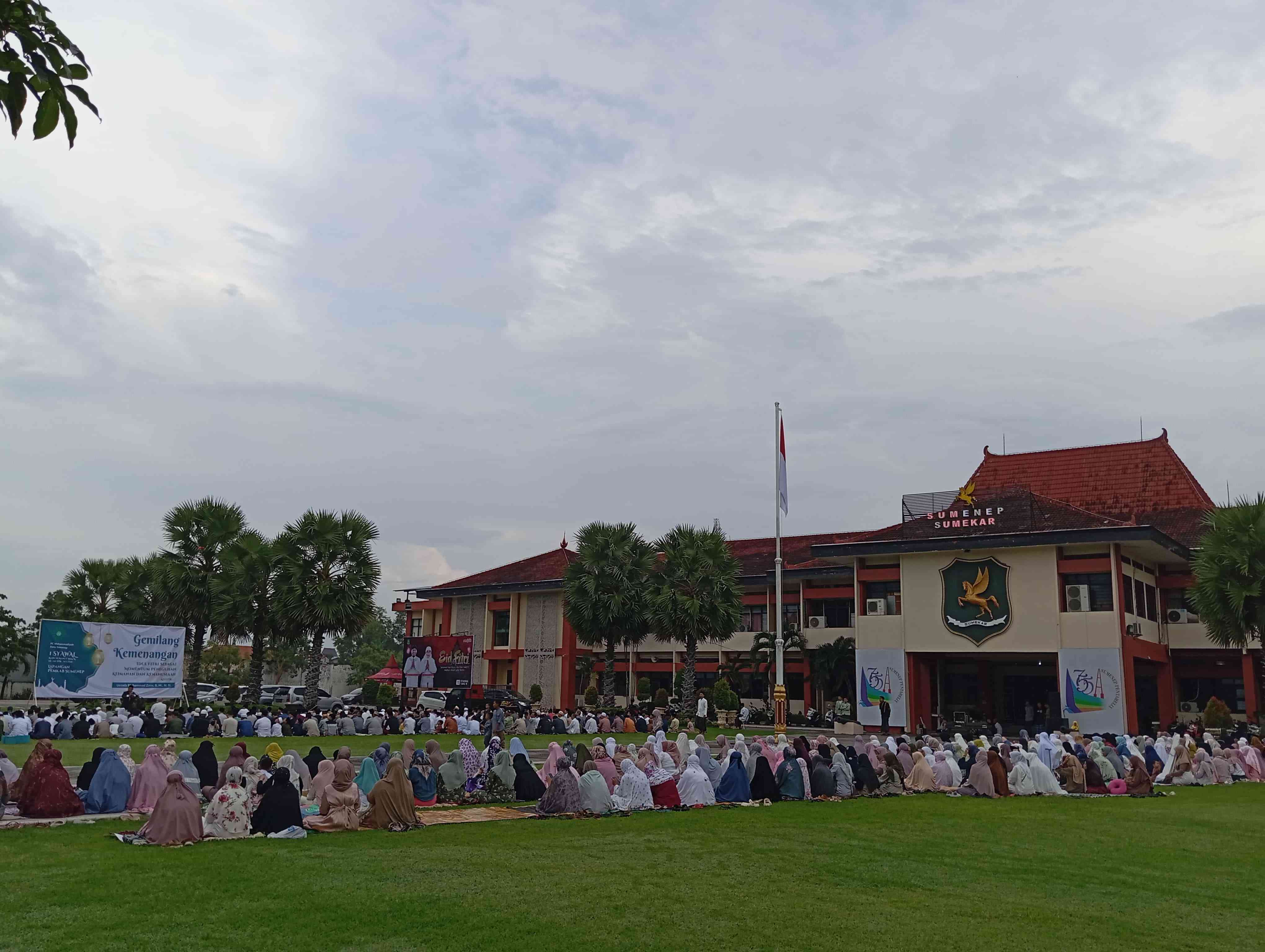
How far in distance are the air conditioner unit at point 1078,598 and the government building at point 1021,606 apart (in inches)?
2.0

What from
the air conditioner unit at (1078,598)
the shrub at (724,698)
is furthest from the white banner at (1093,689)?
the shrub at (724,698)

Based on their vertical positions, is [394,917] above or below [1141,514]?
below

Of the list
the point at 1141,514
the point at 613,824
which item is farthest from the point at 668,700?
the point at 613,824

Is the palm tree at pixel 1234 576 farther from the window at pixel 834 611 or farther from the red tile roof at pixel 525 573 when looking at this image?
the red tile roof at pixel 525 573

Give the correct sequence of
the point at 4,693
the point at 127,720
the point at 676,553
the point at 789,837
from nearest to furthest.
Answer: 1. the point at 789,837
2. the point at 127,720
3. the point at 676,553
4. the point at 4,693

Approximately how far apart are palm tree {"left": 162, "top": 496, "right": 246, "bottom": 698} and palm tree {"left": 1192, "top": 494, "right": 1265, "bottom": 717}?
35164 mm

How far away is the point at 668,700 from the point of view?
47.6 m

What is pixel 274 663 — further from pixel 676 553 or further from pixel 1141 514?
pixel 1141 514

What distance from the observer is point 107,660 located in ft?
115

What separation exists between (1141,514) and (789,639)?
52.2ft

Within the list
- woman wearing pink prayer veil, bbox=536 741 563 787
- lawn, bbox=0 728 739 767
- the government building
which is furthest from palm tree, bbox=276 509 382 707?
woman wearing pink prayer veil, bbox=536 741 563 787

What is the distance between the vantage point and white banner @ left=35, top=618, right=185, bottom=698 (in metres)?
34.0

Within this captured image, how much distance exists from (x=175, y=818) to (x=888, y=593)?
3288 centimetres

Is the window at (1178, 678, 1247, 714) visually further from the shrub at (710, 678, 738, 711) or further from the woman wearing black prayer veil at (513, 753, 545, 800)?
the woman wearing black prayer veil at (513, 753, 545, 800)
